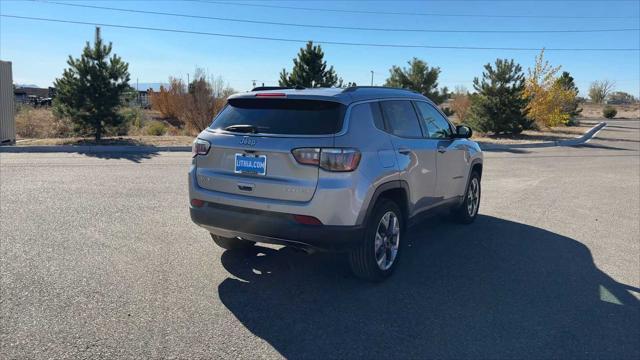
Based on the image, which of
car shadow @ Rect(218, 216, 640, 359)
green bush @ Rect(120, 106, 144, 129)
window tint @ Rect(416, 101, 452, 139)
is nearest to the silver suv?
car shadow @ Rect(218, 216, 640, 359)

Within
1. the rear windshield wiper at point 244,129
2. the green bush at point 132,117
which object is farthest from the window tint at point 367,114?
the green bush at point 132,117

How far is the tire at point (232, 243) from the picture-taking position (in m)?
5.23

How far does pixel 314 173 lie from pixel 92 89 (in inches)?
588

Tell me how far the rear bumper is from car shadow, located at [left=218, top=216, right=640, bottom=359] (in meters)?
0.50

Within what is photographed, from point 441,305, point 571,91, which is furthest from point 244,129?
point 571,91

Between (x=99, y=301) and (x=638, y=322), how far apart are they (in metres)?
4.35

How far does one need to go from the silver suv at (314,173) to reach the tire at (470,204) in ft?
5.92

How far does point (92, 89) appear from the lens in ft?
54.3

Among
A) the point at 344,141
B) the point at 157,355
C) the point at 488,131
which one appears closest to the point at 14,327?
the point at 157,355

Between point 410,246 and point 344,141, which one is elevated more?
point 344,141

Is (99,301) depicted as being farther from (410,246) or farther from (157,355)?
(410,246)

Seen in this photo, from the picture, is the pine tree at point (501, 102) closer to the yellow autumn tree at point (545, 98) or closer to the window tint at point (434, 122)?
the yellow autumn tree at point (545, 98)

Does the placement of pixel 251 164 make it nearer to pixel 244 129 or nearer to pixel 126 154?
pixel 244 129

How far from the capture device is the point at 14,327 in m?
3.53
